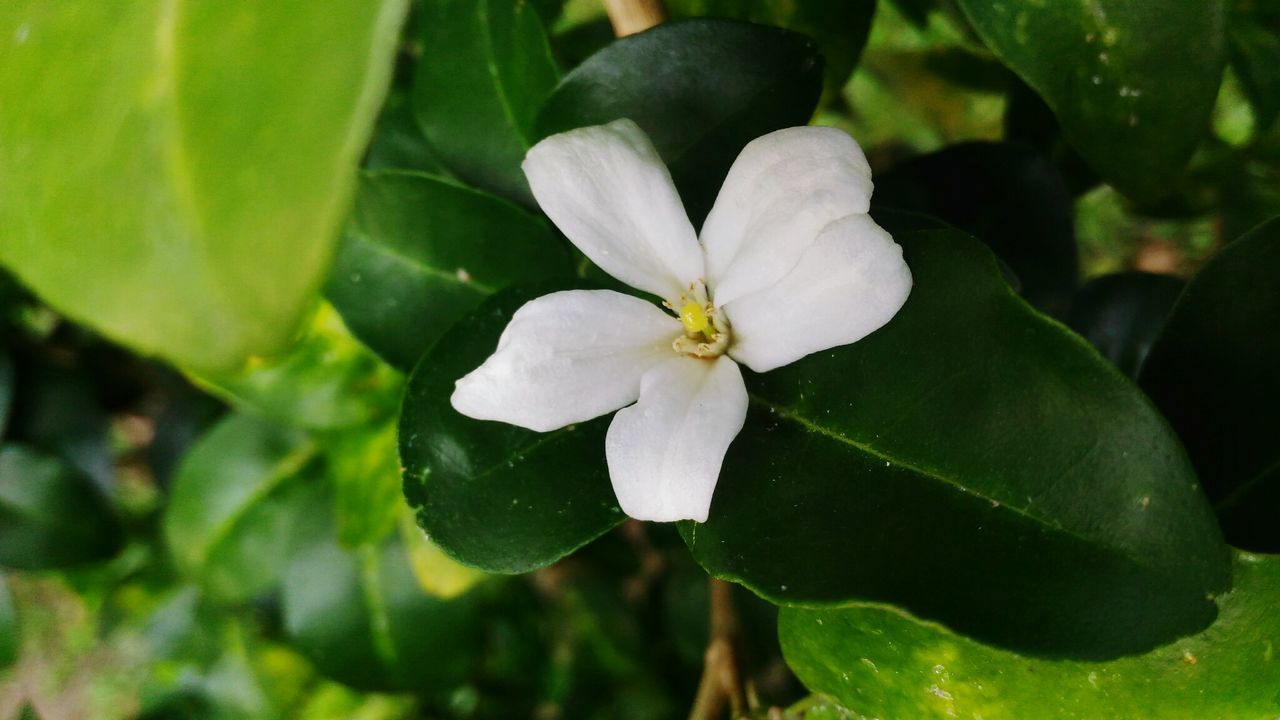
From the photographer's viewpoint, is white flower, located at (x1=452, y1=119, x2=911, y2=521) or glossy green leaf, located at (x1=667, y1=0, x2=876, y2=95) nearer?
white flower, located at (x1=452, y1=119, x2=911, y2=521)

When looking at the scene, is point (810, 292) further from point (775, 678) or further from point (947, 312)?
point (775, 678)

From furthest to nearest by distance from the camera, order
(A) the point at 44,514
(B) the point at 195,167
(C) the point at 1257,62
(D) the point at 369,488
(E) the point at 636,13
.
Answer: (A) the point at 44,514
(D) the point at 369,488
(C) the point at 1257,62
(E) the point at 636,13
(B) the point at 195,167

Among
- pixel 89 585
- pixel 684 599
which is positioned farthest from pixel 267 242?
pixel 89 585

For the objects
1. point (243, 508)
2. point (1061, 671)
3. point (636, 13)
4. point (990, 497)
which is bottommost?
point (243, 508)

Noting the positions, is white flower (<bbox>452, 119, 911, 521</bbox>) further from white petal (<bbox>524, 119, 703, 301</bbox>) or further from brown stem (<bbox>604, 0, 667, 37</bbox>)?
brown stem (<bbox>604, 0, 667, 37</bbox>)

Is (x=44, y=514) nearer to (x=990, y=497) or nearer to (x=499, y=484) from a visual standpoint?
(x=499, y=484)

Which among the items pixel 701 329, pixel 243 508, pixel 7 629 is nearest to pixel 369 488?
pixel 243 508

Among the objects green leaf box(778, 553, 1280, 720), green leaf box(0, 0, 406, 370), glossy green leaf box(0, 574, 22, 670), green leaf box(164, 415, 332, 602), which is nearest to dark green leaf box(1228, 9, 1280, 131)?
green leaf box(778, 553, 1280, 720)
